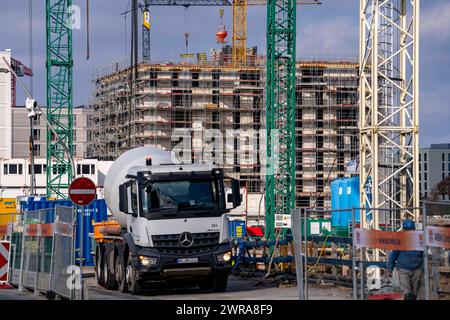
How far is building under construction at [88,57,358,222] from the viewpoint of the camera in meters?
125

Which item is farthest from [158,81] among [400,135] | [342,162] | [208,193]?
[208,193]

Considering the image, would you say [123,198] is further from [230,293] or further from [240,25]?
[240,25]

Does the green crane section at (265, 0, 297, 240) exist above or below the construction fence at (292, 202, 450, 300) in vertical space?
above

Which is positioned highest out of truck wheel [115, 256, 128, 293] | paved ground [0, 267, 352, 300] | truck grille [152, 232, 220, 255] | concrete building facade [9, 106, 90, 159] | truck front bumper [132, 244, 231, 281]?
concrete building facade [9, 106, 90, 159]

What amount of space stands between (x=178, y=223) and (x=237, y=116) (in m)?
103

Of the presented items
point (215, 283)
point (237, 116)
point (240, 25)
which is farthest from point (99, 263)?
point (240, 25)

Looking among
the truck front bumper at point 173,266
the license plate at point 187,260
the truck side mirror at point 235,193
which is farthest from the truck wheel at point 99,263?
the truck side mirror at point 235,193

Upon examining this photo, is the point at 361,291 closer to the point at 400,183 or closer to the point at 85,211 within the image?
the point at 400,183

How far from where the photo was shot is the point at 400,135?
33.9 m

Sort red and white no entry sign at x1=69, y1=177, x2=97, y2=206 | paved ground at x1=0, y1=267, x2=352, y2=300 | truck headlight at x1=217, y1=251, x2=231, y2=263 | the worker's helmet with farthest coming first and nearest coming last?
truck headlight at x1=217, y1=251, x2=231, y2=263, red and white no entry sign at x1=69, y1=177, x2=97, y2=206, paved ground at x1=0, y1=267, x2=352, y2=300, the worker's helmet

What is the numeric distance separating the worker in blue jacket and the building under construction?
107 m

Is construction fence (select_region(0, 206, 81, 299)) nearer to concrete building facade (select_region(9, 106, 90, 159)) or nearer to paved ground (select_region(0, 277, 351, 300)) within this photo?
paved ground (select_region(0, 277, 351, 300))

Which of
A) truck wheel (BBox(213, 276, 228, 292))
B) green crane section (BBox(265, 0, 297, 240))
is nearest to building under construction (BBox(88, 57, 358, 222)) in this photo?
green crane section (BBox(265, 0, 297, 240))
